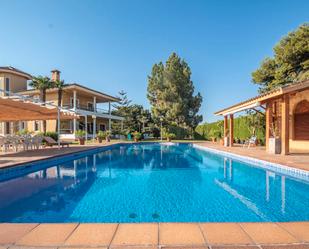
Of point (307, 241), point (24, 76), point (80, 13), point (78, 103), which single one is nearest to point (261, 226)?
point (307, 241)

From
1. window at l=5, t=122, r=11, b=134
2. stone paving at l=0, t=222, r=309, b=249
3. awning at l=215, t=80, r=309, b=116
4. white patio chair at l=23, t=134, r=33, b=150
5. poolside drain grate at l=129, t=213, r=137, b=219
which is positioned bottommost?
poolside drain grate at l=129, t=213, r=137, b=219

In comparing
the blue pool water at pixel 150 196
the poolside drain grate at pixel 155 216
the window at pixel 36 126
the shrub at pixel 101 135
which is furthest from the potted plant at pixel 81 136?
the poolside drain grate at pixel 155 216

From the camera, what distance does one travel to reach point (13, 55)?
15328 mm

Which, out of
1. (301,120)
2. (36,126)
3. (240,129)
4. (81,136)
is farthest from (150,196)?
(36,126)

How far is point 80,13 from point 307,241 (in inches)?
547

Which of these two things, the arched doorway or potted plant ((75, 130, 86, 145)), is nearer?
the arched doorway

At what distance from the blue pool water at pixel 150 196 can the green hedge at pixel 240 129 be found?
445 inches

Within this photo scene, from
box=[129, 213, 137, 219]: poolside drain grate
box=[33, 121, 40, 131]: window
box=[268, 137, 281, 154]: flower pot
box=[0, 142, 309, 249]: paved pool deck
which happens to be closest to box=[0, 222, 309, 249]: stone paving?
box=[0, 142, 309, 249]: paved pool deck

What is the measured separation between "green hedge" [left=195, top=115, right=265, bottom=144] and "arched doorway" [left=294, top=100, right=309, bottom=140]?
498cm

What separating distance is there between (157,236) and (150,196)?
10.1ft

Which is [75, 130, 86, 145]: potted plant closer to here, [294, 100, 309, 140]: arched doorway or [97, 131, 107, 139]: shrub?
[97, 131, 107, 139]: shrub

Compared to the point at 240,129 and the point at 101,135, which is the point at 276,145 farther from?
the point at 101,135

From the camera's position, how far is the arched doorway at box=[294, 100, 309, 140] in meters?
13.0

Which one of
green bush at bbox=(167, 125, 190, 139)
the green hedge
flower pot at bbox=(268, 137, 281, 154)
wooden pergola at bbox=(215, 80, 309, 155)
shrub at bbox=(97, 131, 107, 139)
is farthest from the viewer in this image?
green bush at bbox=(167, 125, 190, 139)
